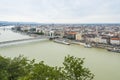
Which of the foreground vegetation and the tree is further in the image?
the tree

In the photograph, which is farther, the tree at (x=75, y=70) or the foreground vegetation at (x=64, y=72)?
the tree at (x=75, y=70)

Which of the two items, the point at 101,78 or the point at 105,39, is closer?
the point at 101,78

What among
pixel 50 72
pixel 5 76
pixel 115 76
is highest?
pixel 50 72

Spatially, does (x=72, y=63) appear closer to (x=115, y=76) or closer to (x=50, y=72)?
(x=50, y=72)

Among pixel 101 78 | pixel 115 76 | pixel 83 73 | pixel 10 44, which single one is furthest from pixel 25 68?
pixel 10 44

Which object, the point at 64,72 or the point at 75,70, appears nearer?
the point at 75,70

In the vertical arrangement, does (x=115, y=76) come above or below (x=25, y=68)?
below

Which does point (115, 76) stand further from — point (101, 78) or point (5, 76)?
point (5, 76)

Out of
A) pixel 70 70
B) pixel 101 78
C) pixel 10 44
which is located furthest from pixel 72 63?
pixel 10 44

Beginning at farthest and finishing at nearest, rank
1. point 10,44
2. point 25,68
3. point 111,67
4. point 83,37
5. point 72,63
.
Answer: point 83,37 < point 10,44 < point 111,67 < point 25,68 < point 72,63

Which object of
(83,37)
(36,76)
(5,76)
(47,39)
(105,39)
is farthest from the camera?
(47,39)
